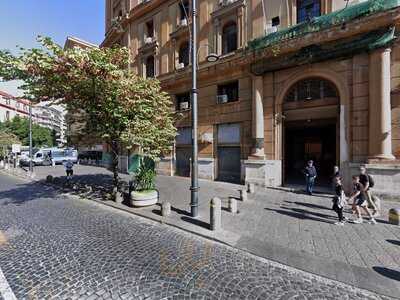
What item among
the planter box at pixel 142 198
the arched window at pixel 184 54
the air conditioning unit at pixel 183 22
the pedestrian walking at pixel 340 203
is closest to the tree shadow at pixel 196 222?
the planter box at pixel 142 198

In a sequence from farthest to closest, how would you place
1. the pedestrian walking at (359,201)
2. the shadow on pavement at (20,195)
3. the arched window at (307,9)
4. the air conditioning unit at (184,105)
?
the air conditioning unit at (184,105)
the arched window at (307,9)
the shadow on pavement at (20,195)
the pedestrian walking at (359,201)

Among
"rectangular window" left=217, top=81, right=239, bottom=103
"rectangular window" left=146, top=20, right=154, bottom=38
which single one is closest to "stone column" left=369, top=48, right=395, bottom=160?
"rectangular window" left=217, top=81, right=239, bottom=103

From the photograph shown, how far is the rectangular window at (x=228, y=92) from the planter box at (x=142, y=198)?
8470mm

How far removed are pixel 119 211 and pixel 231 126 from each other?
886cm

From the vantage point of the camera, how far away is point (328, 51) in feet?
35.1

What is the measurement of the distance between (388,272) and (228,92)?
497 inches

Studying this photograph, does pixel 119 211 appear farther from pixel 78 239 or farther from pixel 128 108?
pixel 128 108

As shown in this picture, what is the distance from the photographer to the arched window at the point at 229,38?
578 inches

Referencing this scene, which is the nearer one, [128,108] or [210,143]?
[128,108]

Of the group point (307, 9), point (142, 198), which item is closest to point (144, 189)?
point (142, 198)

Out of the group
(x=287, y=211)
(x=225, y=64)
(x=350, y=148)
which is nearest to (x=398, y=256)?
(x=287, y=211)

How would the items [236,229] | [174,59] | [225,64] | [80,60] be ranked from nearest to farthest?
1. [236,229]
2. [80,60]
3. [225,64]
4. [174,59]

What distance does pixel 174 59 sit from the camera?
1764 cm

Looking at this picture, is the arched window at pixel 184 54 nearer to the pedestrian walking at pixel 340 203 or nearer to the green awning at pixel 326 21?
the green awning at pixel 326 21
